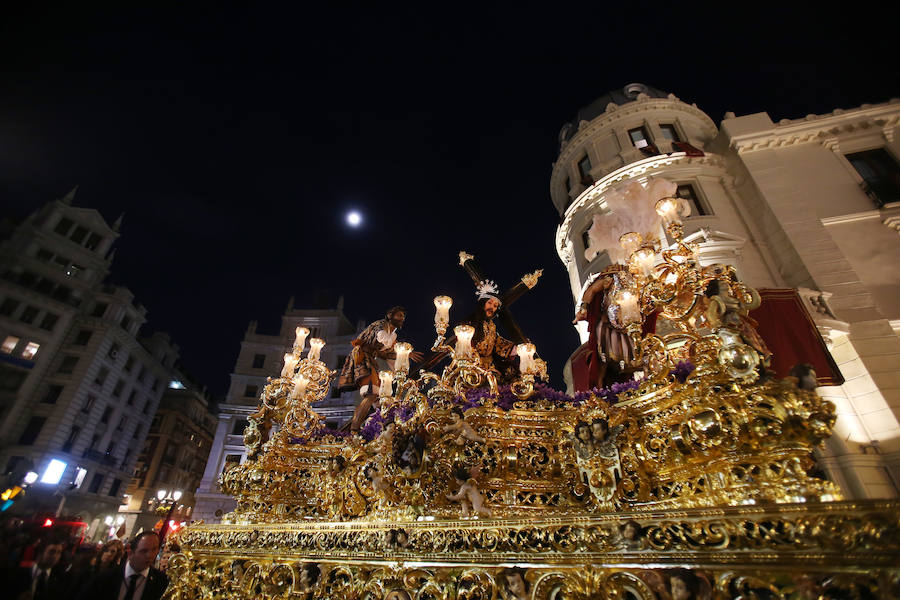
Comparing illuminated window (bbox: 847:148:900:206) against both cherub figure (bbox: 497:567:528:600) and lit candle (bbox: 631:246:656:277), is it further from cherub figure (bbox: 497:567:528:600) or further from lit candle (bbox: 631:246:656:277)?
cherub figure (bbox: 497:567:528:600)

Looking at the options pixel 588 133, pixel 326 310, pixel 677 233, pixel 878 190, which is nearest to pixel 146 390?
pixel 326 310

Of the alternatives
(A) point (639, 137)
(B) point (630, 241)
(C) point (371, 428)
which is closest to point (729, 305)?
(B) point (630, 241)

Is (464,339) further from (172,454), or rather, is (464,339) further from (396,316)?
(172,454)

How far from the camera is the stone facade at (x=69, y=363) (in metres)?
21.2

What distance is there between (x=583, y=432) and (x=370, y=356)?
15.7ft

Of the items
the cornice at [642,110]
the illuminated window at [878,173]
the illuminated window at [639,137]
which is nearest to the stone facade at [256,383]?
the cornice at [642,110]

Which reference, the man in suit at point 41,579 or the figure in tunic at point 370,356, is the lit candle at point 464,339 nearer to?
the figure in tunic at point 370,356

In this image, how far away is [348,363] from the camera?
23.8 feet

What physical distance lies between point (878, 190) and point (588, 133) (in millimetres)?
8343

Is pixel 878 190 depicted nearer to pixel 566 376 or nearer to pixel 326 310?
pixel 566 376

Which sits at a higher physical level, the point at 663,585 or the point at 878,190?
the point at 878,190

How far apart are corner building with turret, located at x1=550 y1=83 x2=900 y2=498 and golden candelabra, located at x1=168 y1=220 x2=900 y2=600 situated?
5831mm

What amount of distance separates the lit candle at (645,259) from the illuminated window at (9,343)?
31.3 m

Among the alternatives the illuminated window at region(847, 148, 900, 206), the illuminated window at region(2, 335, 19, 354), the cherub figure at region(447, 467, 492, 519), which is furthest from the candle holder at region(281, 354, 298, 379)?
the illuminated window at region(2, 335, 19, 354)
